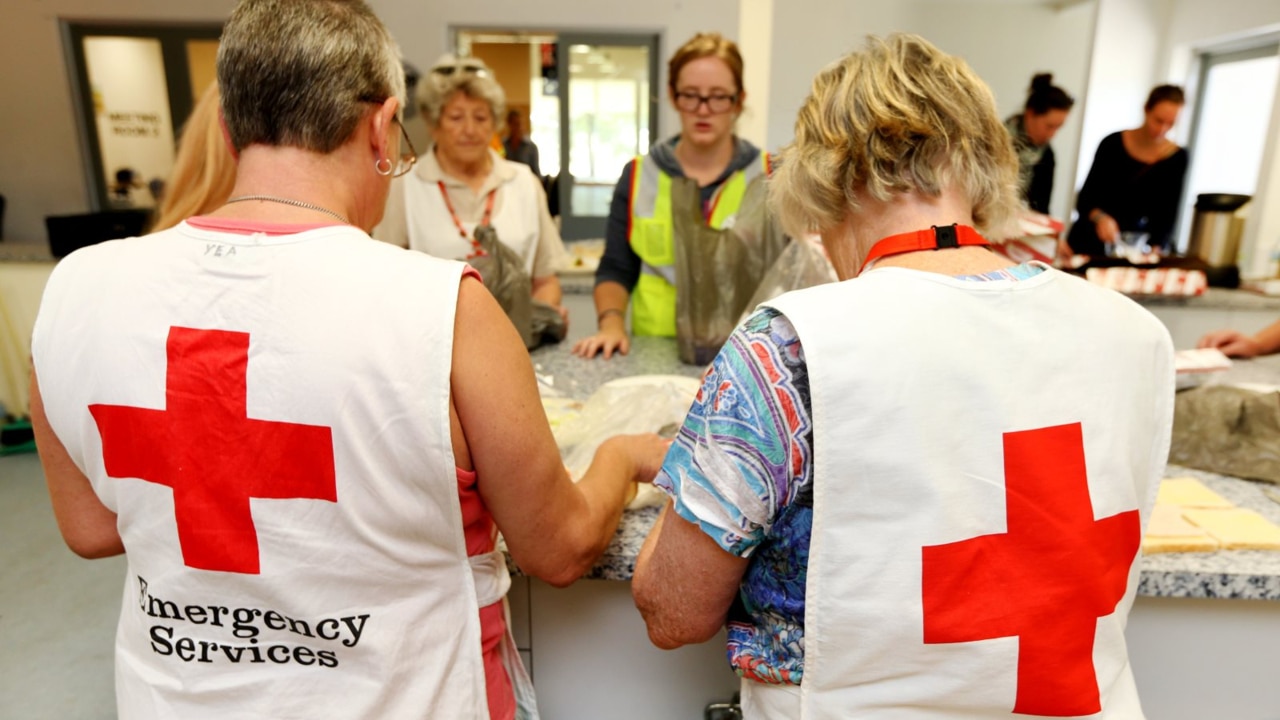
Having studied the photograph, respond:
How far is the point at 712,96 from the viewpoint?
6.45ft

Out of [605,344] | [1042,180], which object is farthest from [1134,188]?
[605,344]

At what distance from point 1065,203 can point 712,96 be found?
4448mm

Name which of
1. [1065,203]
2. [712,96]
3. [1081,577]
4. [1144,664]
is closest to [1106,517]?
[1081,577]

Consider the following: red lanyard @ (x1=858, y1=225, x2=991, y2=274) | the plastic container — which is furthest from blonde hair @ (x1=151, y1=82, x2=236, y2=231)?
the plastic container

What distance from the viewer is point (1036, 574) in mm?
747

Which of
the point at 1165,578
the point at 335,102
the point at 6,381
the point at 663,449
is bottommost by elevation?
the point at 6,381

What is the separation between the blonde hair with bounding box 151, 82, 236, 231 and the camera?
146 centimetres

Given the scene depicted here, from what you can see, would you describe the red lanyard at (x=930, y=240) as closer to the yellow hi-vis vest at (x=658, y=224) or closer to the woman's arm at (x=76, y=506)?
the woman's arm at (x=76, y=506)

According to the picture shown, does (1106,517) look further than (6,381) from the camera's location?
No

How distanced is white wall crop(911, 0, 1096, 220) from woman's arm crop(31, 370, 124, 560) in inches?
212

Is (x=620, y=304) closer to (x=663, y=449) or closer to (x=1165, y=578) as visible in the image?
(x=663, y=449)

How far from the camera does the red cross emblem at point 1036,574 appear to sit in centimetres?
73

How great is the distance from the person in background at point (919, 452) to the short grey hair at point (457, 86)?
1.65 m

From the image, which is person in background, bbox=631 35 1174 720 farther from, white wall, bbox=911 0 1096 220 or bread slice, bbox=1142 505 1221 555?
white wall, bbox=911 0 1096 220
